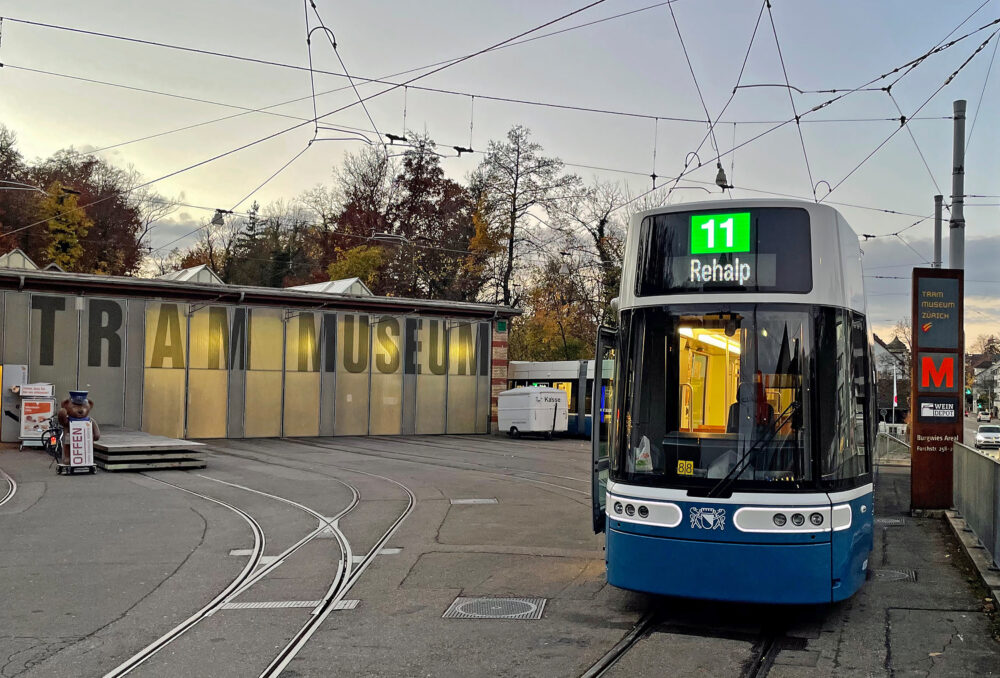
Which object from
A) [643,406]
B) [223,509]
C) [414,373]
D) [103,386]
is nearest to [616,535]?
[643,406]

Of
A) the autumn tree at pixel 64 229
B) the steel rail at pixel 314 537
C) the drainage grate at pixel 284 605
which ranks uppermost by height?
the autumn tree at pixel 64 229

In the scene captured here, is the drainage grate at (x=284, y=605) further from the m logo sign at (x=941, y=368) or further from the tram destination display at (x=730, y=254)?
the m logo sign at (x=941, y=368)

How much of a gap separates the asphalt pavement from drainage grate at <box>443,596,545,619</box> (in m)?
0.09

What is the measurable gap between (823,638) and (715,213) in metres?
3.48

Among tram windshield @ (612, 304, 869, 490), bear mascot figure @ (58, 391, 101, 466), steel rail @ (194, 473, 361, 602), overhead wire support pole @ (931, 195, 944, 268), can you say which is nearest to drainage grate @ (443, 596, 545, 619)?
tram windshield @ (612, 304, 869, 490)

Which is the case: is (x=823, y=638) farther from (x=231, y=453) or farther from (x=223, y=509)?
(x=231, y=453)

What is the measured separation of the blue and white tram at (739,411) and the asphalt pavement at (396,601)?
0.61m

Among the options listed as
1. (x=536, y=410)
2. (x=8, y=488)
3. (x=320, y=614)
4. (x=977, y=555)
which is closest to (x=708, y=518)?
(x=320, y=614)

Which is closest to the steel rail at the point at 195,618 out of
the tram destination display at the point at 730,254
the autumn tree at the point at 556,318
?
the tram destination display at the point at 730,254

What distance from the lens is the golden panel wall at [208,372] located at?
34.8 m

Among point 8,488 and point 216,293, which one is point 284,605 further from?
point 216,293

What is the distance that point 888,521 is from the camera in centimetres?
1474

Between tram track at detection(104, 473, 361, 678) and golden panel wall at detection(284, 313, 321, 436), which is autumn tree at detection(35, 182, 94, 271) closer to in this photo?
golden panel wall at detection(284, 313, 321, 436)

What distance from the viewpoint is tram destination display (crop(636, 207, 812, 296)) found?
8.05 metres
